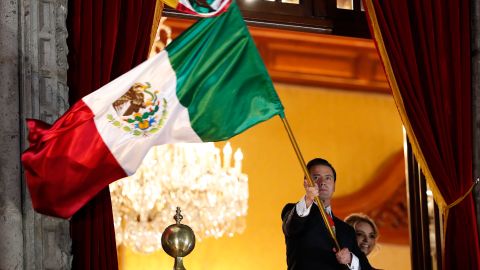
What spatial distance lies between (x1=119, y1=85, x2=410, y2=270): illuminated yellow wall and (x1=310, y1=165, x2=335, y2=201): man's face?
5059 mm

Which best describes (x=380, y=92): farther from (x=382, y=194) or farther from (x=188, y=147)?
(x=188, y=147)

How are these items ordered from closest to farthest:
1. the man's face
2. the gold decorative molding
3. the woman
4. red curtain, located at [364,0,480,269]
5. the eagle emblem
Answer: the eagle emblem < the man's face < red curtain, located at [364,0,480,269] < the woman < the gold decorative molding

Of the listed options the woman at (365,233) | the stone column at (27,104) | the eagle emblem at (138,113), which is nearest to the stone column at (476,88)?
the woman at (365,233)

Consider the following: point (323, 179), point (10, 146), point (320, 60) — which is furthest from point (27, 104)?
point (320, 60)

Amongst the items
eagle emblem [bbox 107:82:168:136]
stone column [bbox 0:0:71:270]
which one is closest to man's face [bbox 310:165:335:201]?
eagle emblem [bbox 107:82:168:136]

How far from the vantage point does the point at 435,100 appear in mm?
6965

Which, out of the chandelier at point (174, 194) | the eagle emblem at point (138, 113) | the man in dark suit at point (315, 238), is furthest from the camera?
the chandelier at point (174, 194)

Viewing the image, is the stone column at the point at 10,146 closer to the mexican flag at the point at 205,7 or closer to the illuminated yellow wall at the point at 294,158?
the mexican flag at the point at 205,7

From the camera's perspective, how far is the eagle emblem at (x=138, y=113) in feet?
17.9

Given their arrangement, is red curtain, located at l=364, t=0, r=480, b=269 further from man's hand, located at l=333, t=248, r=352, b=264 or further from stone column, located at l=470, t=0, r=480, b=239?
man's hand, located at l=333, t=248, r=352, b=264

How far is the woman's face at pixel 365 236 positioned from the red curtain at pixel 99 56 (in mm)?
2373

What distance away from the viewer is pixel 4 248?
18.5 feet

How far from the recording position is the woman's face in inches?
303

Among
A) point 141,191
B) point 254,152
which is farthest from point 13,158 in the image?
point 254,152
